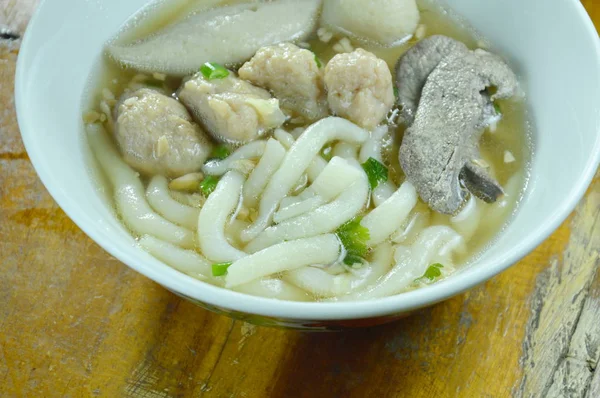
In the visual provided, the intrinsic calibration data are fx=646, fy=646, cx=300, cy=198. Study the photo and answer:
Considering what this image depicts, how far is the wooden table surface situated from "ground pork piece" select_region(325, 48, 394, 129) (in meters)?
0.61

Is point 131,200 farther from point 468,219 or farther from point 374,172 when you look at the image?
point 468,219

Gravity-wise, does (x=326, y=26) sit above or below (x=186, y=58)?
above

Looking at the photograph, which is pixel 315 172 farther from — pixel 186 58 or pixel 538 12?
pixel 538 12

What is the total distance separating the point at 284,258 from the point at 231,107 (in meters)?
0.49

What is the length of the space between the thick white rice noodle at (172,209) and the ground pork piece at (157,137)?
7 centimetres

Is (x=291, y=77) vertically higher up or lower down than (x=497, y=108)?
lower down

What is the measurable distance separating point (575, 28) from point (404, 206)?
693mm

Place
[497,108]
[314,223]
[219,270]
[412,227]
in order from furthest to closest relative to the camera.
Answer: [497,108], [412,227], [314,223], [219,270]

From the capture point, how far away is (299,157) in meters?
1.83

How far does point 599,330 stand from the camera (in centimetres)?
181

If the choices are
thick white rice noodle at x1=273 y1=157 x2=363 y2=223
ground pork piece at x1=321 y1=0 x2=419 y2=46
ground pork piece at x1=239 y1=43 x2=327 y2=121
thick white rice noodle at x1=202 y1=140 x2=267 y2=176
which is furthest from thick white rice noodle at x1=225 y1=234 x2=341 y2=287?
ground pork piece at x1=321 y1=0 x2=419 y2=46

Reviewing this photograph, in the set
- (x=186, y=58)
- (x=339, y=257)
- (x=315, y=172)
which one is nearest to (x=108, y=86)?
(x=186, y=58)

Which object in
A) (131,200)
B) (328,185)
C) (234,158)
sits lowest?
(131,200)

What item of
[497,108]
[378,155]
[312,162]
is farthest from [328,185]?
[497,108]
